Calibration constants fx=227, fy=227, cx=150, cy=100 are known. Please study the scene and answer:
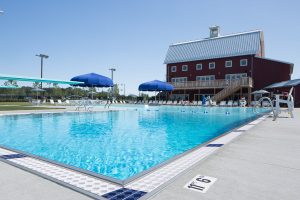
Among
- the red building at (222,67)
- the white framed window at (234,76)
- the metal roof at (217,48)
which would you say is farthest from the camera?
the metal roof at (217,48)

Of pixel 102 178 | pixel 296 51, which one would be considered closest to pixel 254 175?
pixel 102 178

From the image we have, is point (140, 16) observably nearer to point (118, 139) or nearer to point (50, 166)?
point (118, 139)

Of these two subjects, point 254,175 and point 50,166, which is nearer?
point 254,175

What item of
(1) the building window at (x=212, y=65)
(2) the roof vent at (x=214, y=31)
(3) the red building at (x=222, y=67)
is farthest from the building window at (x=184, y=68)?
(2) the roof vent at (x=214, y=31)

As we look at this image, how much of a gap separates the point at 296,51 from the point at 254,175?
3145 centimetres

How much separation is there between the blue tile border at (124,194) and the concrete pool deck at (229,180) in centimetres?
22

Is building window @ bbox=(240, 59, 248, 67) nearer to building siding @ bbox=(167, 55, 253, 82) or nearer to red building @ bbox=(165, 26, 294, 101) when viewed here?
red building @ bbox=(165, 26, 294, 101)

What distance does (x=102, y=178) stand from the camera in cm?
301

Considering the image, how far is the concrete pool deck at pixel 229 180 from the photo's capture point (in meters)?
2.45

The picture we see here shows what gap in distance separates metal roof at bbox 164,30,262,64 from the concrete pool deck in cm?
2962

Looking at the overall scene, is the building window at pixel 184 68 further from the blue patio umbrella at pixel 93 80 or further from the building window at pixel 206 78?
the blue patio umbrella at pixel 93 80

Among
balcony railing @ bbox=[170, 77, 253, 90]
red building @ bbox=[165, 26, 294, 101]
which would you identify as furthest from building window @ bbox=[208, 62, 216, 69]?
balcony railing @ bbox=[170, 77, 253, 90]

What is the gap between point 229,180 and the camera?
114 inches

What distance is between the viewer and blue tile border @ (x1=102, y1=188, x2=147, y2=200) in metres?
2.45
